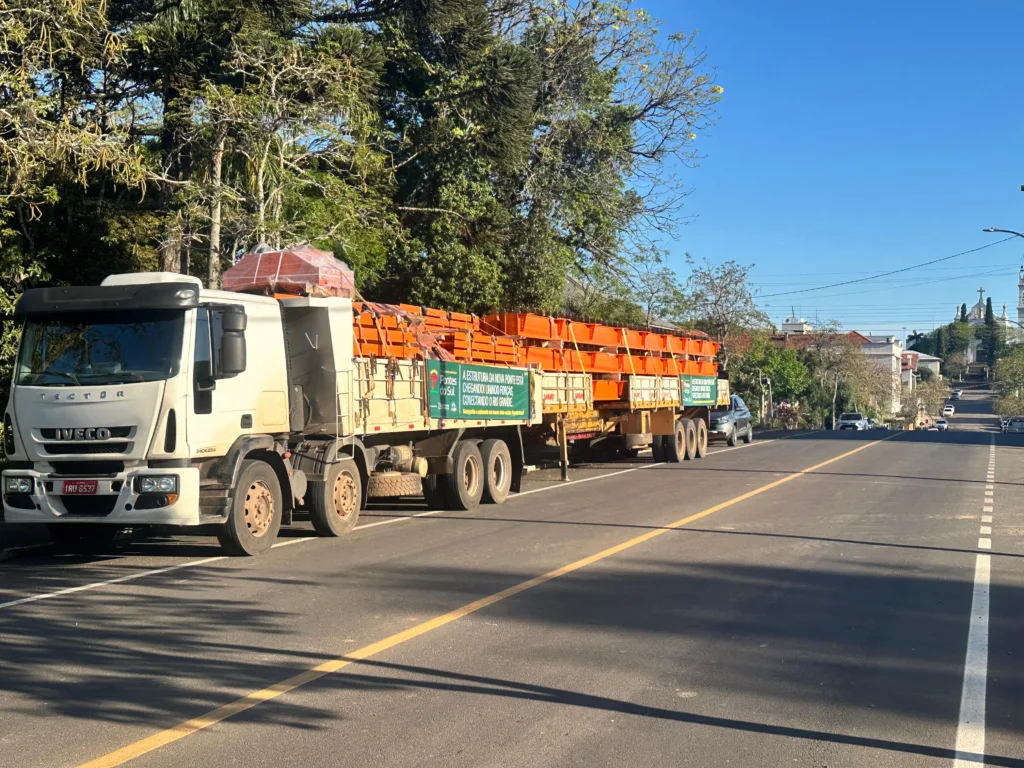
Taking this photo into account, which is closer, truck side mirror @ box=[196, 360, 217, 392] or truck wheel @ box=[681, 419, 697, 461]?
truck side mirror @ box=[196, 360, 217, 392]

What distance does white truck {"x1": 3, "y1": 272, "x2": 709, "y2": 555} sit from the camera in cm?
993

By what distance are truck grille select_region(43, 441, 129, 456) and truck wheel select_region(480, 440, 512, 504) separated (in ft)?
22.2

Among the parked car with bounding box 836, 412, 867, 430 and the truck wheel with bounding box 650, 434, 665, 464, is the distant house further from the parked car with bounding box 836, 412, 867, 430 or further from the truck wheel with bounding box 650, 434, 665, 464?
the truck wheel with bounding box 650, 434, 665, 464

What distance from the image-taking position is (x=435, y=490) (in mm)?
15094

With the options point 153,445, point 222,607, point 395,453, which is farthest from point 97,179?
point 222,607

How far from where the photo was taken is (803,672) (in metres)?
6.41

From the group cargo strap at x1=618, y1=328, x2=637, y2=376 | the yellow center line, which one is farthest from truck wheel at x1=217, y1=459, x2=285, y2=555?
cargo strap at x1=618, y1=328, x2=637, y2=376

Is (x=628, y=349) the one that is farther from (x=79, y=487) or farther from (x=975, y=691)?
(x=975, y=691)

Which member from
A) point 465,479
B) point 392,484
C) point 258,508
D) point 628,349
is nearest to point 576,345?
point 628,349

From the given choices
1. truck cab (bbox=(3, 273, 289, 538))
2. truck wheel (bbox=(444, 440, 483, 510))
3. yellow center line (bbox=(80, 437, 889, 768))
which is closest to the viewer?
yellow center line (bbox=(80, 437, 889, 768))

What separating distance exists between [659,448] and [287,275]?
15.1m

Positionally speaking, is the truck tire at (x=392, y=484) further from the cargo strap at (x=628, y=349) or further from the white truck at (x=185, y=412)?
the cargo strap at (x=628, y=349)

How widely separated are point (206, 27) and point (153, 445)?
10.6 m

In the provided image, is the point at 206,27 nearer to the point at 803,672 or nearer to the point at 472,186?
the point at 472,186
